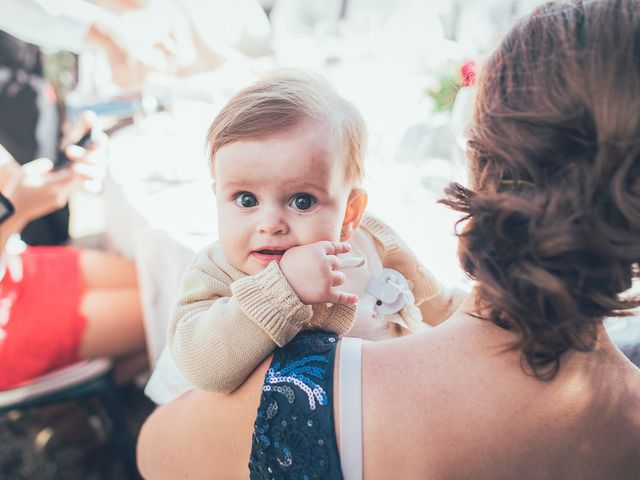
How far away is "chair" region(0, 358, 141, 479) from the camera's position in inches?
63.7

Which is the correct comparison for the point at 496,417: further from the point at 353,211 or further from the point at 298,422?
the point at 353,211

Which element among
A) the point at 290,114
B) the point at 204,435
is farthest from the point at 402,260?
the point at 204,435

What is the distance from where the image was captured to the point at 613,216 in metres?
0.61

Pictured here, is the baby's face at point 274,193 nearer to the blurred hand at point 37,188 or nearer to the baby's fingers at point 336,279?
the baby's fingers at point 336,279

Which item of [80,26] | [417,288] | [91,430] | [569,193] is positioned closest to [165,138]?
[80,26]

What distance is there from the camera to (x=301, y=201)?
36.7 inches

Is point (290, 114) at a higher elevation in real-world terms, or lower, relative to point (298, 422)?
higher

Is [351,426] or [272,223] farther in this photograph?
[272,223]

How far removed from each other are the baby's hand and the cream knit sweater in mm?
16

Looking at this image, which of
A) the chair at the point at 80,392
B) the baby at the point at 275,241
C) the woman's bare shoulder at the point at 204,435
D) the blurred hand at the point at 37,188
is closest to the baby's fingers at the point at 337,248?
the baby at the point at 275,241

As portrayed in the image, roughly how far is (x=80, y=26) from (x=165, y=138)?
0.58 metres

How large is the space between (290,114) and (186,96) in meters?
1.64

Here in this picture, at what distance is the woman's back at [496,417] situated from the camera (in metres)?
0.69

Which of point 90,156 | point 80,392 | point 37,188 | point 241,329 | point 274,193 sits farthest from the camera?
point 90,156
